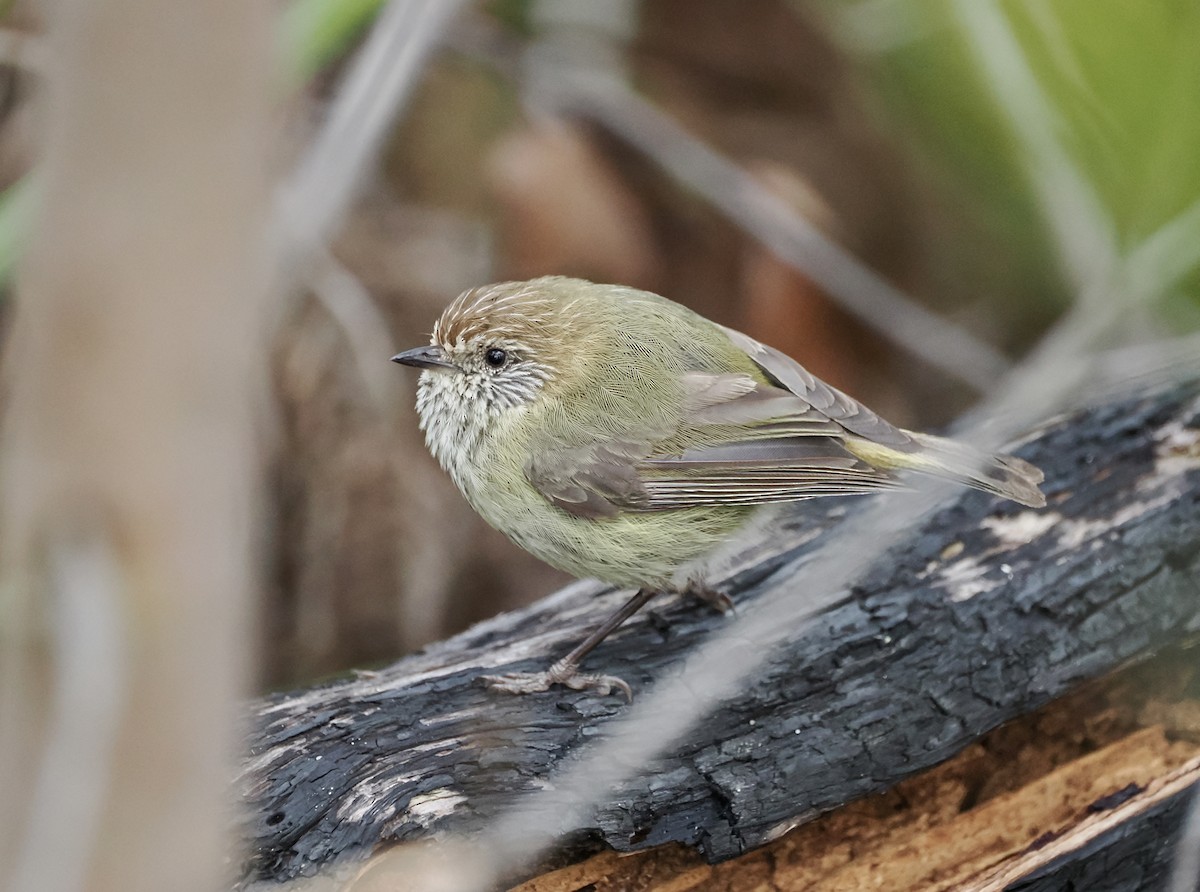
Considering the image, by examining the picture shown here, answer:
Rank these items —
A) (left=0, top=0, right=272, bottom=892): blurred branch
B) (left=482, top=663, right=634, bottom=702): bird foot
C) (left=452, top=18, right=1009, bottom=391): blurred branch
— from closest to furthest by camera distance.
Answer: (left=0, top=0, right=272, bottom=892): blurred branch
(left=482, top=663, right=634, bottom=702): bird foot
(left=452, top=18, right=1009, bottom=391): blurred branch

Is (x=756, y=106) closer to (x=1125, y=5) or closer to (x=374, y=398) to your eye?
(x=374, y=398)

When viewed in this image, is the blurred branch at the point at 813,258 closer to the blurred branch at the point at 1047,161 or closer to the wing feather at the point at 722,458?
the blurred branch at the point at 1047,161

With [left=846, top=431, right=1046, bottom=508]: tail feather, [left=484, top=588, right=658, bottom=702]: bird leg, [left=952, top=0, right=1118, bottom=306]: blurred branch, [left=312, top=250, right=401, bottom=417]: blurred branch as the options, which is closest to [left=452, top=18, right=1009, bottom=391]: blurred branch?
[left=952, top=0, right=1118, bottom=306]: blurred branch

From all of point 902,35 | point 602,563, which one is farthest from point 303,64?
point 902,35

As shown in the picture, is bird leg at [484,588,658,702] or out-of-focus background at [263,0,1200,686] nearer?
bird leg at [484,588,658,702]

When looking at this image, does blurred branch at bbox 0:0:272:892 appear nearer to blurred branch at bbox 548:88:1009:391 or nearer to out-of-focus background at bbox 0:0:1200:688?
out-of-focus background at bbox 0:0:1200:688

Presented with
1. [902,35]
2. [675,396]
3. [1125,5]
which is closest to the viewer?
[1125,5]

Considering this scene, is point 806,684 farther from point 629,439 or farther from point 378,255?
point 378,255
